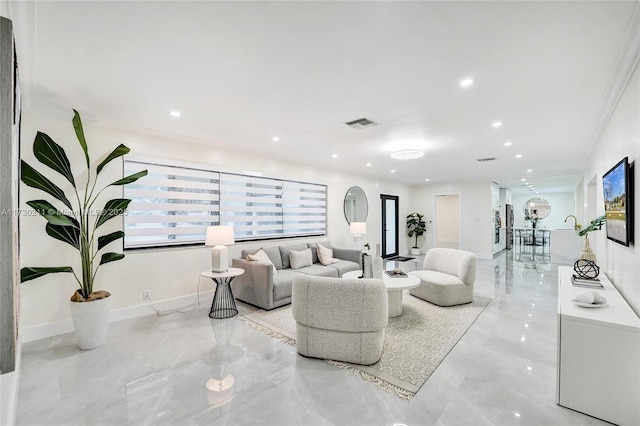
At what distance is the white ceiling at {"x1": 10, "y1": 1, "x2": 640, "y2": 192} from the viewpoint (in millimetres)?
1663

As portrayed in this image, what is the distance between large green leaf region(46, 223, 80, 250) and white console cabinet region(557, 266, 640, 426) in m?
4.37

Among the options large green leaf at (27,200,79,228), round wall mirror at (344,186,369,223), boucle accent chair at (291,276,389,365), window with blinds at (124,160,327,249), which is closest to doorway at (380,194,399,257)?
round wall mirror at (344,186,369,223)

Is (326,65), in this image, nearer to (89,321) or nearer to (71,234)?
(71,234)

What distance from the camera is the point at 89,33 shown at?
185cm

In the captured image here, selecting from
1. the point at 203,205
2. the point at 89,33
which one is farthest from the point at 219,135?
the point at 89,33

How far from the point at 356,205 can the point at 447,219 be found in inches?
222

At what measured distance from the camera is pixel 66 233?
2.94m

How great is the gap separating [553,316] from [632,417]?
7.17 ft

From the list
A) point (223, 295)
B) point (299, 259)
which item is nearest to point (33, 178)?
point (223, 295)

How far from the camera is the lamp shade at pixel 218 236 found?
3.75 m

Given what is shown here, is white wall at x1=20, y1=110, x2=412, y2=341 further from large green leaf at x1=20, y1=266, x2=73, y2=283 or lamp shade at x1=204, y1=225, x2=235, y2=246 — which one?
lamp shade at x1=204, y1=225, x2=235, y2=246

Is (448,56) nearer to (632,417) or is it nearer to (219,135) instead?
(632,417)

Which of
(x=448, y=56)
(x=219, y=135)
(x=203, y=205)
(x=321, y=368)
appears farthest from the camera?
(x=203, y=205)

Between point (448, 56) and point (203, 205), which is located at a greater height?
point (448, 56)
